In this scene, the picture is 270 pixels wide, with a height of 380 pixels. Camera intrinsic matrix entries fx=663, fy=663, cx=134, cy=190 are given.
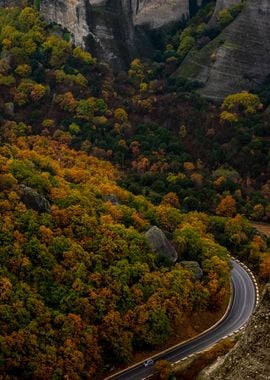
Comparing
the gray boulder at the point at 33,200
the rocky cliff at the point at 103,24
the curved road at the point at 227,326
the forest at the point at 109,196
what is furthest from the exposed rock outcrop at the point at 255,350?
the rocky cliff at the point at 103,24

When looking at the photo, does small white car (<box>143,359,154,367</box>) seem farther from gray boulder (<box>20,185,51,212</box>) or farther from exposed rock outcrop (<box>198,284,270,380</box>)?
exposed rock outcrop (<box>198,284,270,380</box>)

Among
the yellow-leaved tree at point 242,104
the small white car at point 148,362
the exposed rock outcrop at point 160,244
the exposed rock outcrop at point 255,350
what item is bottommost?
the small white car at point 148,362

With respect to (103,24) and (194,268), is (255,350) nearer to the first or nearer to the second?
(194,268)

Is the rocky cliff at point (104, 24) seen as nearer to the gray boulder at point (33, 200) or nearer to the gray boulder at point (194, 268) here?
the gray boulder at point (33, 200)

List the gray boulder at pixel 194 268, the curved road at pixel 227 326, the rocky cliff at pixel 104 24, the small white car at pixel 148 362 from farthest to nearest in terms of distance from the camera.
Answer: the rocky cliff at pixel 104 24
the gray boulder at pixel 194 268
the small white car at pixel 148 362
the curved road at pixel 227 326

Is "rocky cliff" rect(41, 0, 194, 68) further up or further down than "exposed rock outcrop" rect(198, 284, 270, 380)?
further up

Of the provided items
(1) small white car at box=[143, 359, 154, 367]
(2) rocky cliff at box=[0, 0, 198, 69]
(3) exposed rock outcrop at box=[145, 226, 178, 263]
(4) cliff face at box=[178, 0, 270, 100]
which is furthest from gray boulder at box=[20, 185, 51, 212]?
(2) rocky cliff at box=[0, 0, 198, 69]
